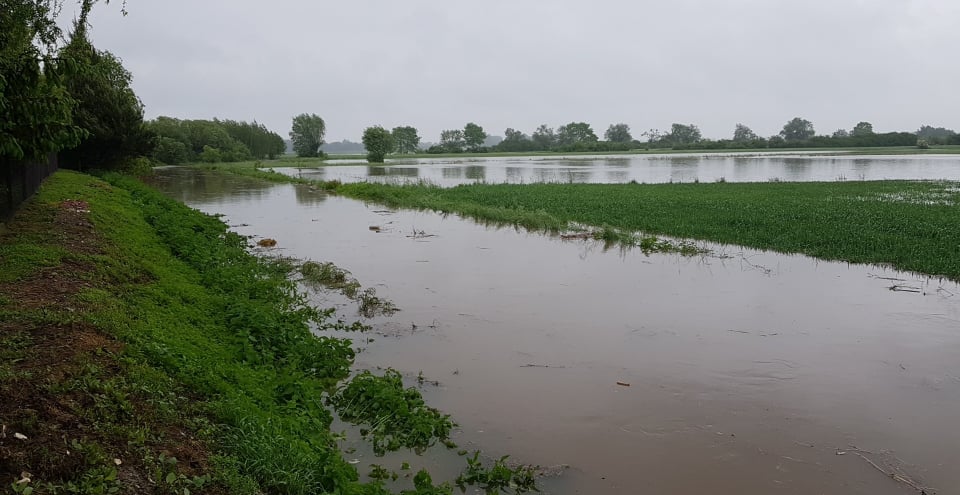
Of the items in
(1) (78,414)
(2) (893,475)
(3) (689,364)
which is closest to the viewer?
(1) (78,414)

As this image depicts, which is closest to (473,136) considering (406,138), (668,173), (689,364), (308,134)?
(406,138)

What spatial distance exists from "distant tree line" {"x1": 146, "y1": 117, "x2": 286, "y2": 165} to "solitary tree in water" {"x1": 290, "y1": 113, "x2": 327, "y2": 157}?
31.7ft

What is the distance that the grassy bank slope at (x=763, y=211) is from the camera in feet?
52.8

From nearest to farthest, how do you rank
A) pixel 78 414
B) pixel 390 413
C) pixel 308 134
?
pixel 78 414 < pixel 390 413 < pixel 308 134

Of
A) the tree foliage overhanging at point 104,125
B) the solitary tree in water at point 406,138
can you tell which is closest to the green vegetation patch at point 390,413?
the tree foliage overhanging at point 104,125

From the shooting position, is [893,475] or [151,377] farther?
[893,475]

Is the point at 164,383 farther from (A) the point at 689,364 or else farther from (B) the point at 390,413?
(A) the point at 689,364

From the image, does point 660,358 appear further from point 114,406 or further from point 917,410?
point 114,406

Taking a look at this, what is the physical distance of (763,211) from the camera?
23.2 m

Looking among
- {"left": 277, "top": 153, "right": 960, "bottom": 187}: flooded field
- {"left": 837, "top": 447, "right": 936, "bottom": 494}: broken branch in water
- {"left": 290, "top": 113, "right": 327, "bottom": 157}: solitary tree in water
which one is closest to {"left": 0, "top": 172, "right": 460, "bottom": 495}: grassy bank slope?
{"left": 837, "top": 447, "right": 936, "bottom": 494}: broken branch in water

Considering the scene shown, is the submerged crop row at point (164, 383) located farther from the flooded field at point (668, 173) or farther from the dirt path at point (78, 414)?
the flooded field at point (668, 173)

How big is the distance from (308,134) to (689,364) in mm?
119607

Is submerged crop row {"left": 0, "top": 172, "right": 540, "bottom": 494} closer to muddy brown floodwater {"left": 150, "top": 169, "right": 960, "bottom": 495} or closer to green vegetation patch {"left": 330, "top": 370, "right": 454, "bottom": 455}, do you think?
green vegetation patch {"left": 330, "top": 370, "right": 454, "bottom": 455}

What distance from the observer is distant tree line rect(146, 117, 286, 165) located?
8100 cm
